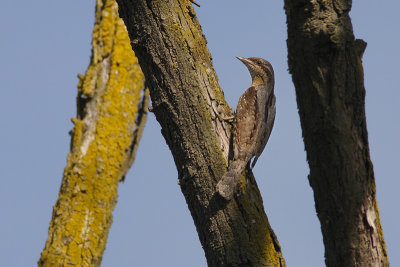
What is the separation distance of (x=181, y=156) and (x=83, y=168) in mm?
1929

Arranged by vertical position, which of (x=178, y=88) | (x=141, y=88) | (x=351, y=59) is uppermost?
(x=141, y=88)

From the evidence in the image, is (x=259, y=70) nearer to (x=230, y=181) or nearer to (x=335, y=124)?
(x=230, y=181)

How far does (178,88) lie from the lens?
3.51 m

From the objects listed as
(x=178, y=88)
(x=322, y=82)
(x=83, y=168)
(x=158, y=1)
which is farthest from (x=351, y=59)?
(x=83, y=168)

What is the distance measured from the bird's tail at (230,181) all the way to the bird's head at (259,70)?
7.43 feet

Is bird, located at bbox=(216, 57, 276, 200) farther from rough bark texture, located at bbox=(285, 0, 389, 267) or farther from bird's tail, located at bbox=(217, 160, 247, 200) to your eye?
rough bark texture, located at bbox=(285, 0, 389, 267)

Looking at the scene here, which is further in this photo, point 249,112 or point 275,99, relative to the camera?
point 275,99

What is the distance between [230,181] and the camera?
11.2 ft

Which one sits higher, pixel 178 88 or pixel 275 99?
pixel 275 99

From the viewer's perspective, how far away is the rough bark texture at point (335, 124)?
244 centimetres

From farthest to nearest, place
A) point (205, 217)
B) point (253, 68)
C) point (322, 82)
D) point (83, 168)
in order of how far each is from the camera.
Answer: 1. point (253, 68)
2. point (83, 168)
3. point (205, 217)
4. point (322, 82)

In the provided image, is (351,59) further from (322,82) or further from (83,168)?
(83,168)

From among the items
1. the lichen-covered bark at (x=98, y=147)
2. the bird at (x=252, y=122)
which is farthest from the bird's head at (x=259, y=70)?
the lichen-covered bark at (x=98, y=147)

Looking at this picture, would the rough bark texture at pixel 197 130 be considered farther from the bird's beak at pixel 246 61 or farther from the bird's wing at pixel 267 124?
the bird's beak at pixel 246 61
